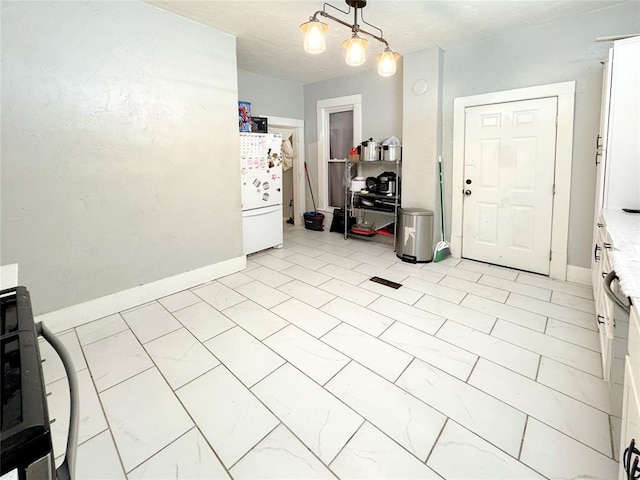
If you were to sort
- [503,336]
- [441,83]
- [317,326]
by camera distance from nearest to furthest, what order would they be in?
[503,336] → [317,326] → [441,83]

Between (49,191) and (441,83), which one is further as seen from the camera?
(441,83)

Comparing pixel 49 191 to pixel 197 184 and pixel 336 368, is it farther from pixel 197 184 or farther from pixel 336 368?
pixel 336 368

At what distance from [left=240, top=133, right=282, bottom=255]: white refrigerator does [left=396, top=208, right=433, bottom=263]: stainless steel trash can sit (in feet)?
5.83

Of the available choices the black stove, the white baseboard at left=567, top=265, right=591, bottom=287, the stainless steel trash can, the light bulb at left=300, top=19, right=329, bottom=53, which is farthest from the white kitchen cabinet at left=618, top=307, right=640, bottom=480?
the stainless steel trash can

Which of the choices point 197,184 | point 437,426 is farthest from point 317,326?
point 197,184

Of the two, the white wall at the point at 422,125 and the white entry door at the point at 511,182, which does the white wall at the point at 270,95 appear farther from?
the white entry door at the point at 511,182

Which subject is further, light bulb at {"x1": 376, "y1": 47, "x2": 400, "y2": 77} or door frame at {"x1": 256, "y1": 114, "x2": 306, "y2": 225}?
door frame at {"x1": 256, "y1": 114, "x2": 306, "y2": 225}

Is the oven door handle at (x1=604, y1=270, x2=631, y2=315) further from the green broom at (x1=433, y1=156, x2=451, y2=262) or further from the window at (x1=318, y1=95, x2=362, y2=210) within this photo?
the window at (x1=318, y1=95, x2=362, y2=210)

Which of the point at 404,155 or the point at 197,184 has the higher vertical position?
the point at 404,155

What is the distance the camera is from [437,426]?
1.59 meters

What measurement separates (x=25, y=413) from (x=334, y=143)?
5612 mm

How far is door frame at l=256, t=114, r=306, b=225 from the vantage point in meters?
5.61

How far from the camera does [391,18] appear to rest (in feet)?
10.1

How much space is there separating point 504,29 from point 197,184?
→ 3542 mm
